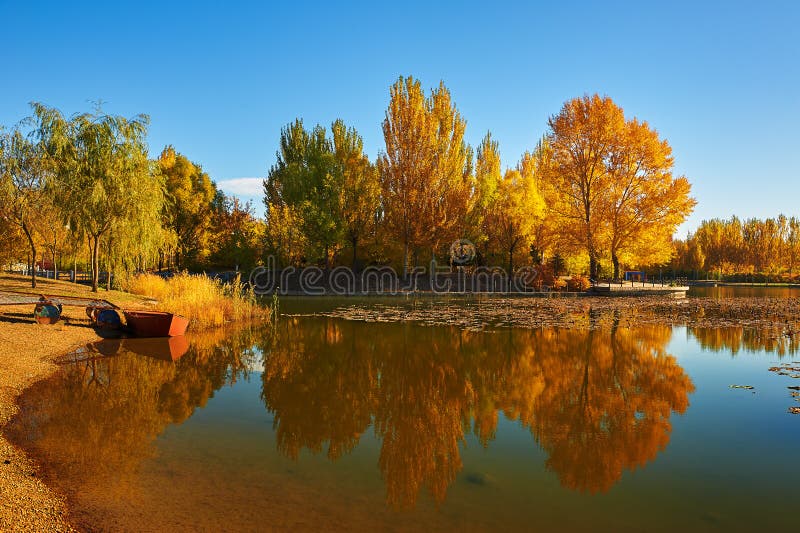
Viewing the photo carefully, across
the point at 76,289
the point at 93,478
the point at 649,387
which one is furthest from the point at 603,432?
the point at 76,289

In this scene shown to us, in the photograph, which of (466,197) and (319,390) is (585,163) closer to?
(466,197)

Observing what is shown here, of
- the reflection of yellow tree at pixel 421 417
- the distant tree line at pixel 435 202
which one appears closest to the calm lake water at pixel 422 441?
the reflection of yellow tree at pixel 421 417

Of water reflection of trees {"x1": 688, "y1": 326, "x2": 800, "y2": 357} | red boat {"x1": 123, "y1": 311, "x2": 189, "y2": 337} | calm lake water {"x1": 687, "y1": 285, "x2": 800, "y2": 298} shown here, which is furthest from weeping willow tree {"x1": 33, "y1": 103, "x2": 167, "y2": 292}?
calm lake water {"x1": 687, "y1": 285, "x2": 800, "y2": 298}

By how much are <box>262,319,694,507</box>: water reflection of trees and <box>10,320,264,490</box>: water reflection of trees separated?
4.84 ft

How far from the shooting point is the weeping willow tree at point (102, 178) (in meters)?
22.0

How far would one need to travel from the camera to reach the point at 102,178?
22547 millimetres

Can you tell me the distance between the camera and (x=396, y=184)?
40.7 metres

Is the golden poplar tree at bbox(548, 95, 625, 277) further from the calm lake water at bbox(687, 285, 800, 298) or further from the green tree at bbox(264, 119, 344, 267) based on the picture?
the green tree at bbox(264, 119, 344, 267)

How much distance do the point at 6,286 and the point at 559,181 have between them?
122 ft

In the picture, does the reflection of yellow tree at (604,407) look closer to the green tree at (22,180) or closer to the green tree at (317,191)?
the green tree at (22,180)

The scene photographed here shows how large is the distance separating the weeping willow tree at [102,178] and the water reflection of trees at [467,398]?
13473mm

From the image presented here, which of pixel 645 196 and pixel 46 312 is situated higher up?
pixel 645 196

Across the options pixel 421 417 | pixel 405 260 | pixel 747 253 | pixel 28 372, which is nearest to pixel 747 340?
pixel 421 417

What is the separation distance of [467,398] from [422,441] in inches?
87.7
